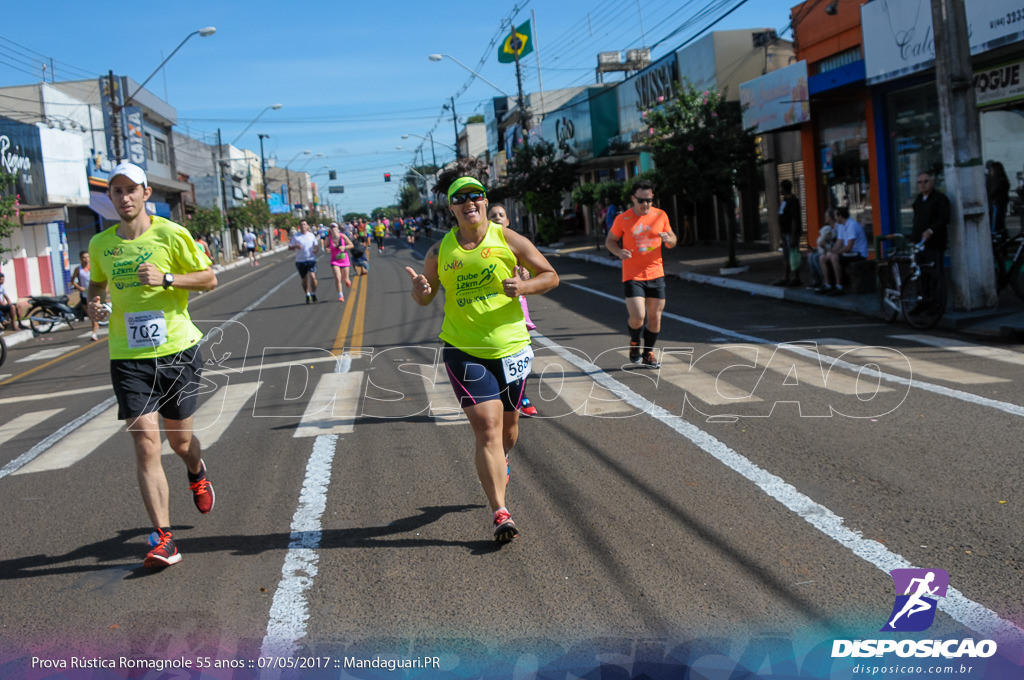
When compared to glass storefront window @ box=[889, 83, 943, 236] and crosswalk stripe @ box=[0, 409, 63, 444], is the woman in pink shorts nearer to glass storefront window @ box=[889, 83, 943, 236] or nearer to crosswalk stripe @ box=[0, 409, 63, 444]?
crosswalk stripe @ box=[0, 409, 63, 444]

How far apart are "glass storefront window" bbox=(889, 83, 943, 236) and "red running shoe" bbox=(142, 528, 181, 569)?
16.3m

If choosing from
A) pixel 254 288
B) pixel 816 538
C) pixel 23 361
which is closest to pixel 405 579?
pixel 816 538

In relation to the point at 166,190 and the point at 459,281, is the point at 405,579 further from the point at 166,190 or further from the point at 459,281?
the point at 166,190

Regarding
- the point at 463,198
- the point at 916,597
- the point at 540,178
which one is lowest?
the point at 916,597

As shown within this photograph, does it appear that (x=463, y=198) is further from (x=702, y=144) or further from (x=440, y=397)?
(x=702, y=144)

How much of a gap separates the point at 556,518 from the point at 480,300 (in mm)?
→ 1322

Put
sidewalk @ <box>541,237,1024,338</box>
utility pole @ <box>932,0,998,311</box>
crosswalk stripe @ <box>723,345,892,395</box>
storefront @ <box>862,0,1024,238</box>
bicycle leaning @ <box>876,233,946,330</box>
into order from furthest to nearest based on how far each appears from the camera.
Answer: storefront @ <box>862,0,1024,238</box> < utility pole @ <box>932,0,998,311</box> < bicycle leaning @ <box>876,233,946,330</box> < sidewalk @ <box>541,237,1024,338</box> < crosswalk stripe @ <box>723,345,892,395</box>

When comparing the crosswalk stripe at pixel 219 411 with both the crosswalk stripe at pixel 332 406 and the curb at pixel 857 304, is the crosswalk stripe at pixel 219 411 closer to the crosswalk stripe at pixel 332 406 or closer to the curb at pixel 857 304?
the crosswalk stripe at pixel 332 406

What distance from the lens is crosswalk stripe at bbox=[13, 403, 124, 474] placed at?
7645 mm

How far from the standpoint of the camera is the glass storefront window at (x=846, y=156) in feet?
69.4

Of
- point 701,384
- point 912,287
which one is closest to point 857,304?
point 912,287

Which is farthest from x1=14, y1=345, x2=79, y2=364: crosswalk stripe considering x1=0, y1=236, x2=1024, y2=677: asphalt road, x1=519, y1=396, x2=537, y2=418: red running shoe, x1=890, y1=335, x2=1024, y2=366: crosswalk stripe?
x1=890, y1=335, x2=1024, y2=366: crosswalk stripe

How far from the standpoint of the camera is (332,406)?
9.29 metres

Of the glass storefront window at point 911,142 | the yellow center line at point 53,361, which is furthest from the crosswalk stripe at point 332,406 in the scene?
the glass storefront window at point 911,142
